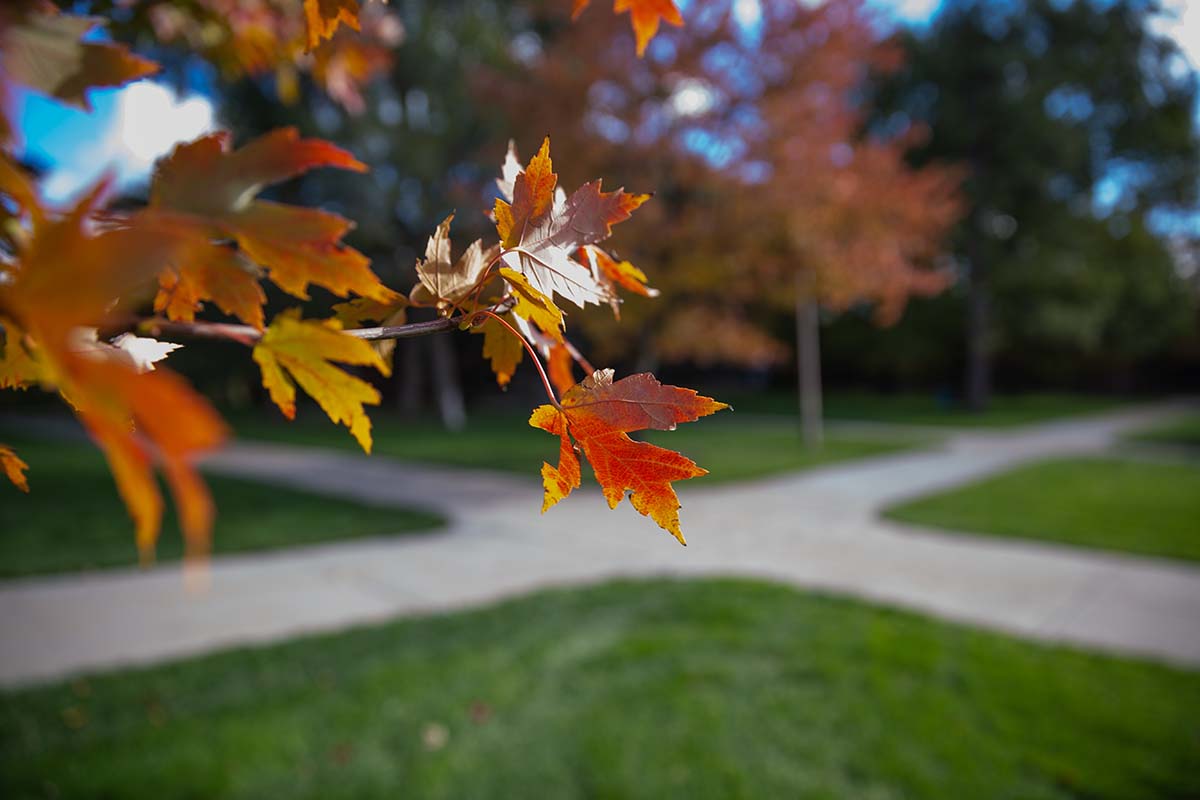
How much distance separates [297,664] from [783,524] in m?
4.10

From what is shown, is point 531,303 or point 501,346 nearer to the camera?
point 531,303

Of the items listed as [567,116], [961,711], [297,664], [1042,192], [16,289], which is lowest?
[961,711]

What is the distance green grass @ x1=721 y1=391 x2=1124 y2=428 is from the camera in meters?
17.9

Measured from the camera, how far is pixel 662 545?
5574 mm

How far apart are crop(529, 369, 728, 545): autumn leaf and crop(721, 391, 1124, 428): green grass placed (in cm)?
1754

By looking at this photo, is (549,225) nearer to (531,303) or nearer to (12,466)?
(531,303)

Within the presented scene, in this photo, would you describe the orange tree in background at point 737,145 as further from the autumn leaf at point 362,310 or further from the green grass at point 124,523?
the autumn leaf at point 362,310

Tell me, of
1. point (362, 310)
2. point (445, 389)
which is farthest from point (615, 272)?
point (445, 389)

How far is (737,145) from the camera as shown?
27.5ft

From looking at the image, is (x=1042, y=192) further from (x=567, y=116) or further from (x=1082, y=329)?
(x=567, y=116)

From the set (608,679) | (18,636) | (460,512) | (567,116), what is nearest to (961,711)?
(608,679)

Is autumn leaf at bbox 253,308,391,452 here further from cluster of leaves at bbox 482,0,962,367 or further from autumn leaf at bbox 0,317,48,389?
→ cluster of leaves at bbox 482,0,962,367

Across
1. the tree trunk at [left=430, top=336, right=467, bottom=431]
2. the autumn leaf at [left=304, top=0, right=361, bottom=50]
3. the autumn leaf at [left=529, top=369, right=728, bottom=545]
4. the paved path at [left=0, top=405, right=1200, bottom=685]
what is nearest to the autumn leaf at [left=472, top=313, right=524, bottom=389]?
the autumn leaf at [left=529, top=369, right=728, bottom=545]

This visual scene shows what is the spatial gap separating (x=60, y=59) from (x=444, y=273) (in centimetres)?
27
